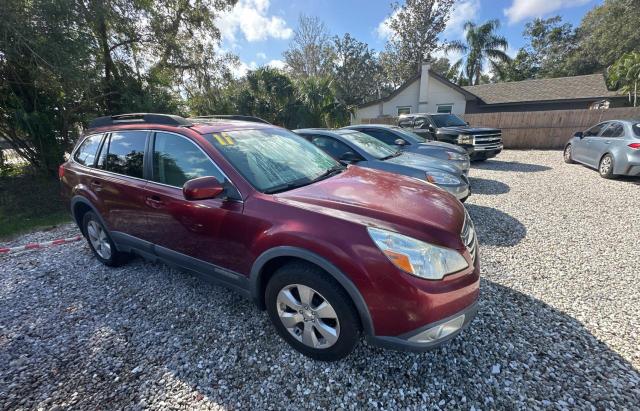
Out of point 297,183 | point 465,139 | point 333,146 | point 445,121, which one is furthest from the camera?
point 445,121

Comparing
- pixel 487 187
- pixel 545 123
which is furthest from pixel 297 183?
pixel 545 123

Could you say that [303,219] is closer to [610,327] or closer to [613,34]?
[610,327]

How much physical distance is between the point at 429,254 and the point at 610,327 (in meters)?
2.04

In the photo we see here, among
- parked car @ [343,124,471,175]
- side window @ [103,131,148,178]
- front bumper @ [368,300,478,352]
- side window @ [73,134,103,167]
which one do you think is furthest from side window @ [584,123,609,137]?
side window @ [73,134,103,167]

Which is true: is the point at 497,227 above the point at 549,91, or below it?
below

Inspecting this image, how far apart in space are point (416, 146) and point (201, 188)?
589cm

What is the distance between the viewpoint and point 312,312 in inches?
80.4

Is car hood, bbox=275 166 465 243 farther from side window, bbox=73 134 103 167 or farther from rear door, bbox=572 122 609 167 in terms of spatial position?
rear door, bbox=572 122 609 167

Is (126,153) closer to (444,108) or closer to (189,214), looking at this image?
(189,214)

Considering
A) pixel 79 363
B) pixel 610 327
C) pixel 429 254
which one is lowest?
pixel 610 327

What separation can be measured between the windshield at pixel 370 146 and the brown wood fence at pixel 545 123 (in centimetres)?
1134

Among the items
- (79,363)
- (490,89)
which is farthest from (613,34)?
(79,363)

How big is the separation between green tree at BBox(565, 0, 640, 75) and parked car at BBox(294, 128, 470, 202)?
3012 cm

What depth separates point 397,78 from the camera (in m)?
30.6
